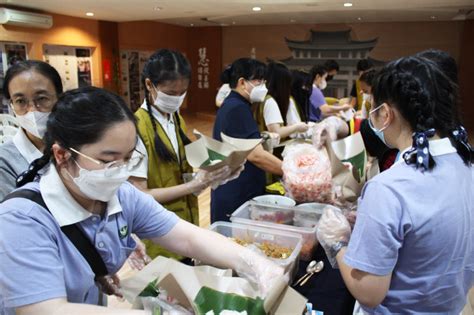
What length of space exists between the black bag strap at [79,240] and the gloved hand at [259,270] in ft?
1.22

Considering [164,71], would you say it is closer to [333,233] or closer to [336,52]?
[333,233]

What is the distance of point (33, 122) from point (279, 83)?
2017 millimetres

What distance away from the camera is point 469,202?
1.02 metres

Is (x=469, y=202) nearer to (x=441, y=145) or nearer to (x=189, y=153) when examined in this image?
(x=441, y=145)

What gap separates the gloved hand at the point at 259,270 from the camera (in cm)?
95

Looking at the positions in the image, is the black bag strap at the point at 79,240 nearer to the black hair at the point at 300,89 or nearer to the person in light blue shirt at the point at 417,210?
the person in light blue shirt at the point at 417,210

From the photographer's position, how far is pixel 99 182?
0.99m

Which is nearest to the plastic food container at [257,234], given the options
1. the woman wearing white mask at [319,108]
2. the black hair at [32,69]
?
the black hair at [32,69]

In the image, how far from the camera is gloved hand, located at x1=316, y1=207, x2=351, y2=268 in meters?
1.20

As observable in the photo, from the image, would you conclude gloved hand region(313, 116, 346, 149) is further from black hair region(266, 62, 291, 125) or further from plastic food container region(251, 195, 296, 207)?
black hair region(266, 62, 291, 125)

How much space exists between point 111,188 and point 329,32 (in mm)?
10351

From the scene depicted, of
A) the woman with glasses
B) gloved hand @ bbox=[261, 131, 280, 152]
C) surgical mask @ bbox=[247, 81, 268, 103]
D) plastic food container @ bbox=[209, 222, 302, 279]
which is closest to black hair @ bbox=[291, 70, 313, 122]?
surgical mask @ bbox=[247, 81, 268, 103]

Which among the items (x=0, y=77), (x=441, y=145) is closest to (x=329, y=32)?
(x=0, y=77)

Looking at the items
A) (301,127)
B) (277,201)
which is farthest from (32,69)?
(301,127)
